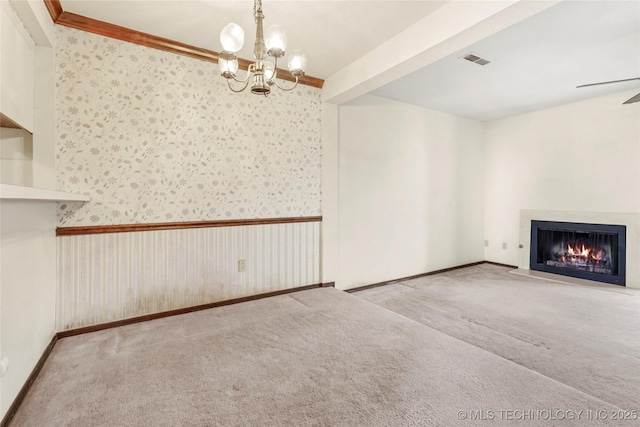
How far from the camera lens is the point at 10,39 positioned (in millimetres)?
1802

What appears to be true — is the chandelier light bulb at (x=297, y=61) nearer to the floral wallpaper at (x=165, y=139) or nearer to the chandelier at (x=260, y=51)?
the chandelier at (x=260, y=51)

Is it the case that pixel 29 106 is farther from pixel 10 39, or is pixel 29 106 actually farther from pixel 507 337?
pixel 507 337

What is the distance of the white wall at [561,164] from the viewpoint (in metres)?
4.05

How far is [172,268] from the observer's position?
2828mm

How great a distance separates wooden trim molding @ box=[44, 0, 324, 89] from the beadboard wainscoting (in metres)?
1.63

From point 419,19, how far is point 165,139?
237 centimetres

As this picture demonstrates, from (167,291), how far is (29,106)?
1.73m

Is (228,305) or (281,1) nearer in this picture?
(281,1)

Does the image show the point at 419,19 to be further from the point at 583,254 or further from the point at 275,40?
the point at 583,254

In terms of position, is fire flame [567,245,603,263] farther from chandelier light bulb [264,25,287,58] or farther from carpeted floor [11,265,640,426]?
chandelier light bulb [264,25,287,58]

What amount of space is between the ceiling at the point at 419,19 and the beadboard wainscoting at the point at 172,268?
174cm

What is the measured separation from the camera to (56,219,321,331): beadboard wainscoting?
96.0 inches

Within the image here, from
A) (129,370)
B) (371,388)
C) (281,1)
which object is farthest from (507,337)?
(281,1)

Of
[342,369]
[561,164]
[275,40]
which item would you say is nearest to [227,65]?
[275,40]
